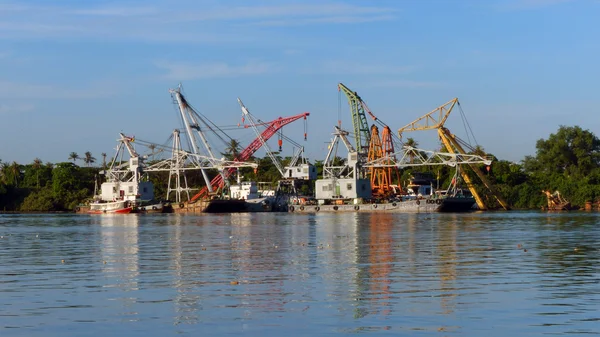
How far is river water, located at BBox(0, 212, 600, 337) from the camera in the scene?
705 inches

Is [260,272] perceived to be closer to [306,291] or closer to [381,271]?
[381,271]

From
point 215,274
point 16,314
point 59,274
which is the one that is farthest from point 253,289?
point 59,274

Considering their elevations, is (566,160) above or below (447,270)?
above

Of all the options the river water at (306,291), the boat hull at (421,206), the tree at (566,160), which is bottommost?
the river water at (306,291)

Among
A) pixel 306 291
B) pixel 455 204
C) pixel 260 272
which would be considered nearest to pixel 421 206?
pixel 455 204

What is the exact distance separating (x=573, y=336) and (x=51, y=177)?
188 metres

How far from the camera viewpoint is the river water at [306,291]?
17.9m

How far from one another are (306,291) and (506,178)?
134 meters

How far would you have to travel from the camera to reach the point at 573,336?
16.4m

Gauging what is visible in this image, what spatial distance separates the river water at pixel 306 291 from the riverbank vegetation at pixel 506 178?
99286 millimetres

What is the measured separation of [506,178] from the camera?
6024 inches

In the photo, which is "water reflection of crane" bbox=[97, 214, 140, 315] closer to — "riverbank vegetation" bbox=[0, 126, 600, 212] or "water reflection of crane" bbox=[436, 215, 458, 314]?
"water reflection of crane" bbox=[436, 215, 458, 314]

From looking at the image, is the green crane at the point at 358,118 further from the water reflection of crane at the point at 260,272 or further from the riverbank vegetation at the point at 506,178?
the water reflection of crane at the point at 260,272

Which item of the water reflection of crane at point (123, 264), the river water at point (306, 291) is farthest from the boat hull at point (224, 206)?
the river water at point (306, 291)
